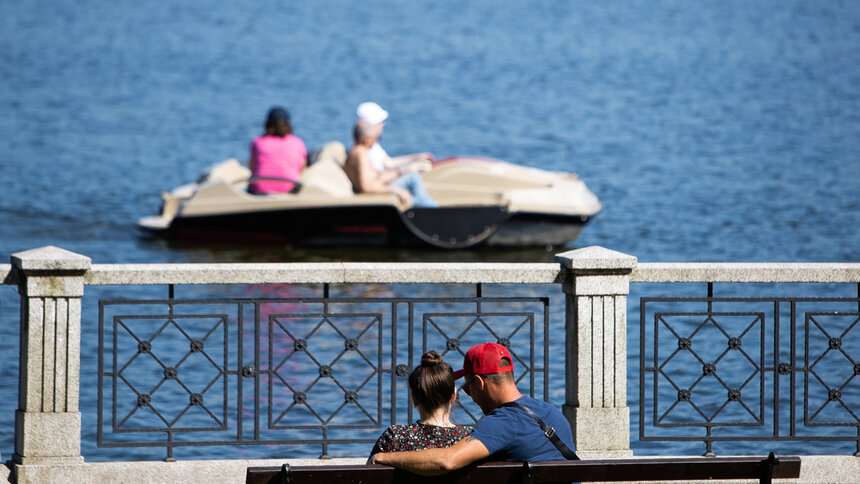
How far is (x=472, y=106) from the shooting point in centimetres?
4219

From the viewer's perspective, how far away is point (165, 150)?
32.4 meters

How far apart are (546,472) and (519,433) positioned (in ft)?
0.55

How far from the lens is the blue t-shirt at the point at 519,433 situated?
4923 mm

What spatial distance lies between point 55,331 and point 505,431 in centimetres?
269

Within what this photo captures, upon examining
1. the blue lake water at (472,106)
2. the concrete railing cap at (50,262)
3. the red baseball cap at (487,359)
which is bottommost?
the red baseball cap at (487,359)

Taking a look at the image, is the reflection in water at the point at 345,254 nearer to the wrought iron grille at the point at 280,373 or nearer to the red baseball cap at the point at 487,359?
the wrought iron grille at the point at 280,373

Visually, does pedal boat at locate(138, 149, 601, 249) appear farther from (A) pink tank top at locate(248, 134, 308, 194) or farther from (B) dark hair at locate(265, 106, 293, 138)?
(B) dark hair at locate(265, 106, 293, 138)

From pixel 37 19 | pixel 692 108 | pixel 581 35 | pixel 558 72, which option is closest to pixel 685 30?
pixel 581 35

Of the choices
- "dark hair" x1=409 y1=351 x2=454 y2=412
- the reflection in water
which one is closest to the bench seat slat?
"dark hair" x1=409 y1=351 x2=454 y2=412

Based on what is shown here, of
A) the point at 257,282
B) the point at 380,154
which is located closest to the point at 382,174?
the point at 380,154

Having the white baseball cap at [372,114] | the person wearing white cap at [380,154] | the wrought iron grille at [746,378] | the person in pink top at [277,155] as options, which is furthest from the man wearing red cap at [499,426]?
the person in pink top at [277,155]

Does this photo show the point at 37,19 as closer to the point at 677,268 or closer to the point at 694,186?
the point at 694,186

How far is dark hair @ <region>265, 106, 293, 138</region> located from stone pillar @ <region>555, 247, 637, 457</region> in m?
10.5

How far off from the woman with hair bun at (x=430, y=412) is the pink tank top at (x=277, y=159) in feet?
40.6
